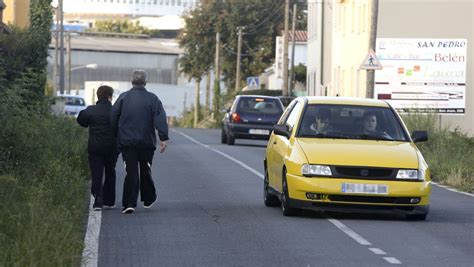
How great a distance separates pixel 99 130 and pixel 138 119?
71cm

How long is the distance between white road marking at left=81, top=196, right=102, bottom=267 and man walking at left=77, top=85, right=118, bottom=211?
33 centimetres

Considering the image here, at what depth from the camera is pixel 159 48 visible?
386 ft

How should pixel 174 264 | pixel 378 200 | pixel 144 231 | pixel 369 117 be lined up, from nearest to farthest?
1. pixel 174 264
2. pixel 144 231
3. pixel 378 200
4. pixel 369 117

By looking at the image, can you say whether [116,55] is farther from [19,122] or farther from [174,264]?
[174,264]

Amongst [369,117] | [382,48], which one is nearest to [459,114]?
[382,48]

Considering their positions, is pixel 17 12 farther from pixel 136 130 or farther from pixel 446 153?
pixel 136 130

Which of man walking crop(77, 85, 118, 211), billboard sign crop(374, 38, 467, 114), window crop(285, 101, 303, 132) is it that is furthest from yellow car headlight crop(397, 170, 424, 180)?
billboard sign crop(374, 38, 467, 114)

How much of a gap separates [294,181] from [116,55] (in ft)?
329

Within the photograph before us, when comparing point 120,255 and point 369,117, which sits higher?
point 369,117

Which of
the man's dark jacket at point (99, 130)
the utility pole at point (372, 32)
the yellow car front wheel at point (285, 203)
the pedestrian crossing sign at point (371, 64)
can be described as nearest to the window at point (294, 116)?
the yellow car front wheel at point (285, 203)

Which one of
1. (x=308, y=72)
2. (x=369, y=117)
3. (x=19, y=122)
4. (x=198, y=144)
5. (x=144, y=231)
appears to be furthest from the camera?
(x=308, y=72)

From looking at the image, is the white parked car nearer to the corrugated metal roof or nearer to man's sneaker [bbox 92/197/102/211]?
man's sneaker [bbox 92/197/102/211]

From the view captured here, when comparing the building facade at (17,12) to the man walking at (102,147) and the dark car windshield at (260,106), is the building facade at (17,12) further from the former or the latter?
the man walking at (102,147)

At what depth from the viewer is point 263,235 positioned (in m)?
13.2
